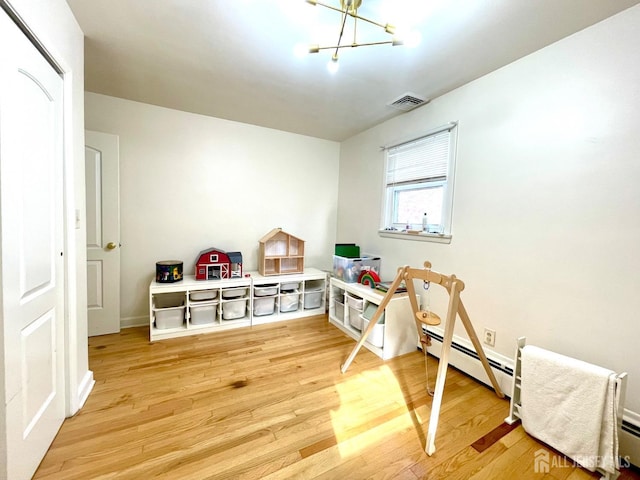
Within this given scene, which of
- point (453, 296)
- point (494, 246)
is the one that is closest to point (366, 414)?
point (453, 296)

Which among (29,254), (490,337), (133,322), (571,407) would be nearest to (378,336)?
(490,337)

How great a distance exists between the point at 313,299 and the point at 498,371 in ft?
6.49

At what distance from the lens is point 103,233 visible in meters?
2.49

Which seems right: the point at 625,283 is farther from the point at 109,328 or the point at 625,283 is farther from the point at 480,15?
the point at 109,328

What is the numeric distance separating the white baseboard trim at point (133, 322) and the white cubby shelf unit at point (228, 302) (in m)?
0.27

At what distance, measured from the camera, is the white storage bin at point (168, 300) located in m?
2.71

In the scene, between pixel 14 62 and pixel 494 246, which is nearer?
pixel 14 62

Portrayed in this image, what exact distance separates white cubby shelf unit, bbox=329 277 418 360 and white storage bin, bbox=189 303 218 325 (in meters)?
1.41

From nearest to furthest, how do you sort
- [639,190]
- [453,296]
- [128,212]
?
1. [639,190]
2. [453,296]
3. [128,212]

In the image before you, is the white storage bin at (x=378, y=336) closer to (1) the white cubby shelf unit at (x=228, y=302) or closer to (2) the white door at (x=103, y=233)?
(1) the white cubby shelf unit at (x=228, y=302)

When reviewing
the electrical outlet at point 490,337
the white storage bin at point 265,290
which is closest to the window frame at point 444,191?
the electrical outlet at point 490,337

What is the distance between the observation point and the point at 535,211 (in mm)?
1664

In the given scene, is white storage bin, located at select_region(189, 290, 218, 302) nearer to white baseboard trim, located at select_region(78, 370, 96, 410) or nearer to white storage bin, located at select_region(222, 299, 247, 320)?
white storage bin, located at select_region(222, 299, 247, 320)

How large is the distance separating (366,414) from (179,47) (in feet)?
8.99
